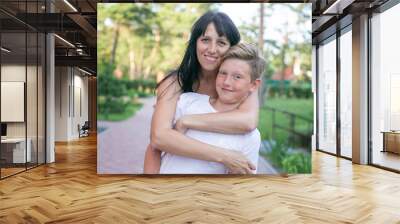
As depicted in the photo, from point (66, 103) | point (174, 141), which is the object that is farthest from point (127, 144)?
point (66, 103)

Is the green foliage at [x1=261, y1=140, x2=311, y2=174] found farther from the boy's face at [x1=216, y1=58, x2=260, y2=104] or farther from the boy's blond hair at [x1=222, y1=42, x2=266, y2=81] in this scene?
the boy's blond hair at [x1=222, y1=42, x2=266, y2=81]

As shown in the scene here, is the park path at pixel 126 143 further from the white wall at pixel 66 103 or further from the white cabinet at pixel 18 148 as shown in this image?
the white wall at pixel 66 103

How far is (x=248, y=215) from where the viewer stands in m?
4.23

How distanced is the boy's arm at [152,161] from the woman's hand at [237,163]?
3.26 feet

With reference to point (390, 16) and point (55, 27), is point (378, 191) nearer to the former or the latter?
point (390, 16)

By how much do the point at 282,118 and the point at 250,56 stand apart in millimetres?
1049

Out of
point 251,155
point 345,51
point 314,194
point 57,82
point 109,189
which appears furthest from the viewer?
point 57,82

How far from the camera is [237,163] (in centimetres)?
622

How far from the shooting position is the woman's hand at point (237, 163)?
20.3 feet

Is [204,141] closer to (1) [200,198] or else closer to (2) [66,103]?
(1) [200,198]

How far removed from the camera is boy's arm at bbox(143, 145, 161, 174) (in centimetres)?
631

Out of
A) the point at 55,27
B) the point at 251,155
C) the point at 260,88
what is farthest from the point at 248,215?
the point at 55,27

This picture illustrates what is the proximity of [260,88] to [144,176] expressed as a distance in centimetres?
231

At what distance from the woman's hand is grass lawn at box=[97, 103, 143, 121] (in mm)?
1530
